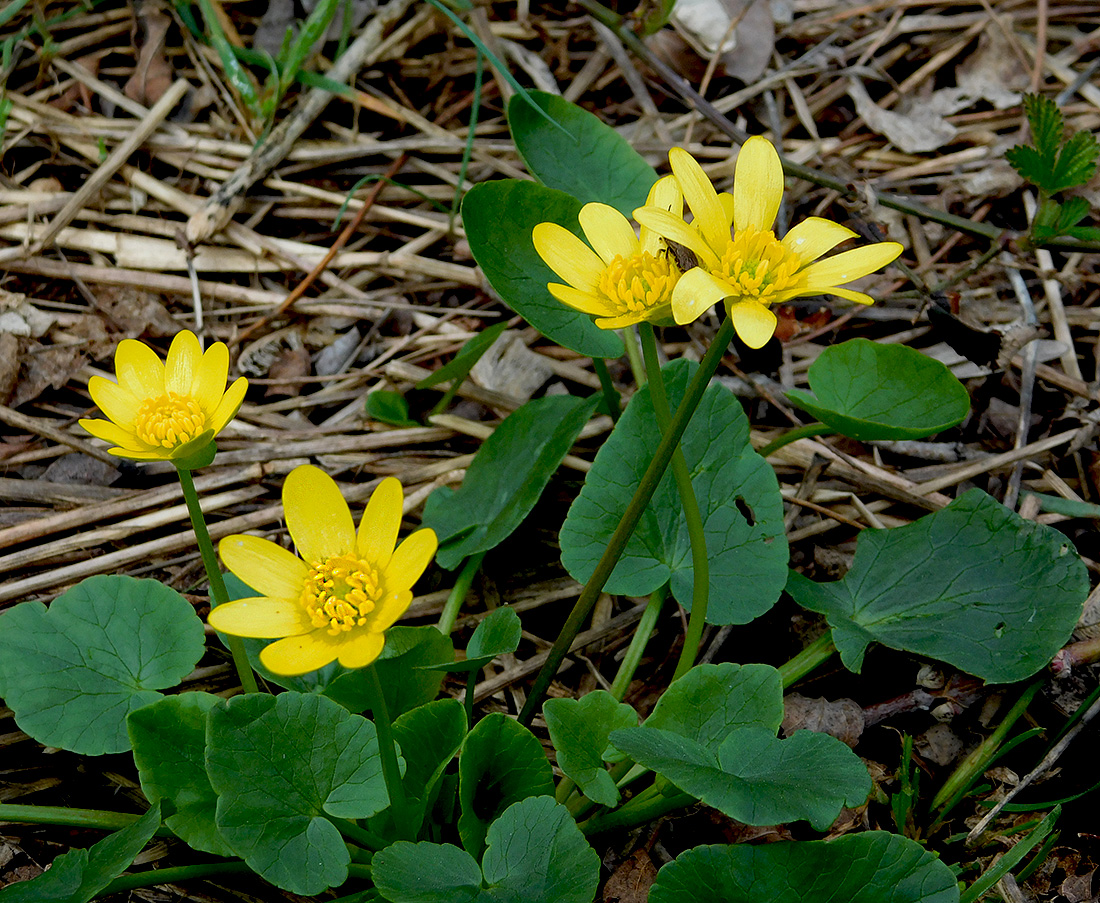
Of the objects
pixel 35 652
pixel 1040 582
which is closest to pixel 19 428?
pixel 35 652

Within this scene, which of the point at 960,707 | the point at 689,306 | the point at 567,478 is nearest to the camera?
the point at 689,306

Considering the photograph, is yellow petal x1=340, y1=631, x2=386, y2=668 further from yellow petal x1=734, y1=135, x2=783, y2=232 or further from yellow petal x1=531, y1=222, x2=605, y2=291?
yellow petal x1=734, y1=135, x2=783, y2=232

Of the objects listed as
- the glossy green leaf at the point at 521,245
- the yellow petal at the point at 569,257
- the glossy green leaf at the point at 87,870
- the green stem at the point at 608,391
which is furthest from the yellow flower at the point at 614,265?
the glossy green leaf at the point at 87,870

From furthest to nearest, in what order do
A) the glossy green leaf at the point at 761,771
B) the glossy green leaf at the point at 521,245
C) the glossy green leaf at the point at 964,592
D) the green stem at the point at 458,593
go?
the green stem at the point at 458,593 → the glossy green leaf at the point at 521,245 → the glossy green leaf at the point at 964,592 → the glossy green leaf at the point at 761,771

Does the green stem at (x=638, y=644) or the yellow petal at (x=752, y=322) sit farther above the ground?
the yellow petal at (x=752, y=322)

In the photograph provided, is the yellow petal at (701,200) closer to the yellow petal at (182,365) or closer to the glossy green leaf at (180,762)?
the yellow petal at (182,365)

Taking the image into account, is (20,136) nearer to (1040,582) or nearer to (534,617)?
(534,617)

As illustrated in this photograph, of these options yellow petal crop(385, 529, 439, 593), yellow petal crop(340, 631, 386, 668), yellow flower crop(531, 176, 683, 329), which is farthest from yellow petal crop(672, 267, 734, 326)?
yellow petal crop(340, 631, 386, 668)

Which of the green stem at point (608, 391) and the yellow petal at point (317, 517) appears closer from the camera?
the yellow petal at point (317, 517)
